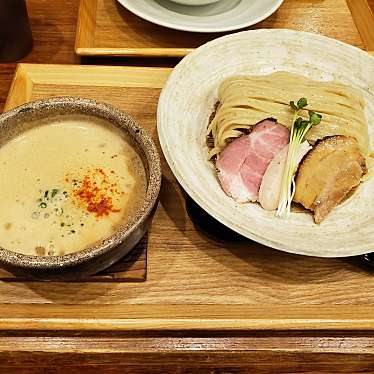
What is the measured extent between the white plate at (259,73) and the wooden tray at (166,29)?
263mm

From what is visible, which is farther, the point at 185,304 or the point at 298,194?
the point at 298,194

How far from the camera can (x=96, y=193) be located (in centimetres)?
117

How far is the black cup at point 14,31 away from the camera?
1702 mm

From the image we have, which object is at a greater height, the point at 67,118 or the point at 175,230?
the point at 67,118

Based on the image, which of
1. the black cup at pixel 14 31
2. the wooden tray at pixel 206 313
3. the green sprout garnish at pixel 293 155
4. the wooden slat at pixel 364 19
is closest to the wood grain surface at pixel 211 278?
the wooden tray at pixel 206 313

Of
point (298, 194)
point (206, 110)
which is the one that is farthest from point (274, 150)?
point (206, 110)

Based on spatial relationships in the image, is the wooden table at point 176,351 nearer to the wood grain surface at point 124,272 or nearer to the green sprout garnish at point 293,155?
the wood grain surface at point 124,272

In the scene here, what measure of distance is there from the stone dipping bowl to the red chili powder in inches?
3.2

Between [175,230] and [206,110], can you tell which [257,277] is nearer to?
[175,230]

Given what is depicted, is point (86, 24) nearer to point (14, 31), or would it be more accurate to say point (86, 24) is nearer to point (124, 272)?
point (14, 31)

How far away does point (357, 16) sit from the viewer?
198 cm

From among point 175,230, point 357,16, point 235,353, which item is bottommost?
point 235,353

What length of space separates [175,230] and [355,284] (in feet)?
1.46

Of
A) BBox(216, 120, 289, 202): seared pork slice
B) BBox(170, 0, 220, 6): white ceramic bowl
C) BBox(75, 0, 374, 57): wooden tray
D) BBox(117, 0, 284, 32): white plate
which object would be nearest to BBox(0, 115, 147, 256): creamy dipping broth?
BBox(216, 120, 289, 202): seared pork slice
